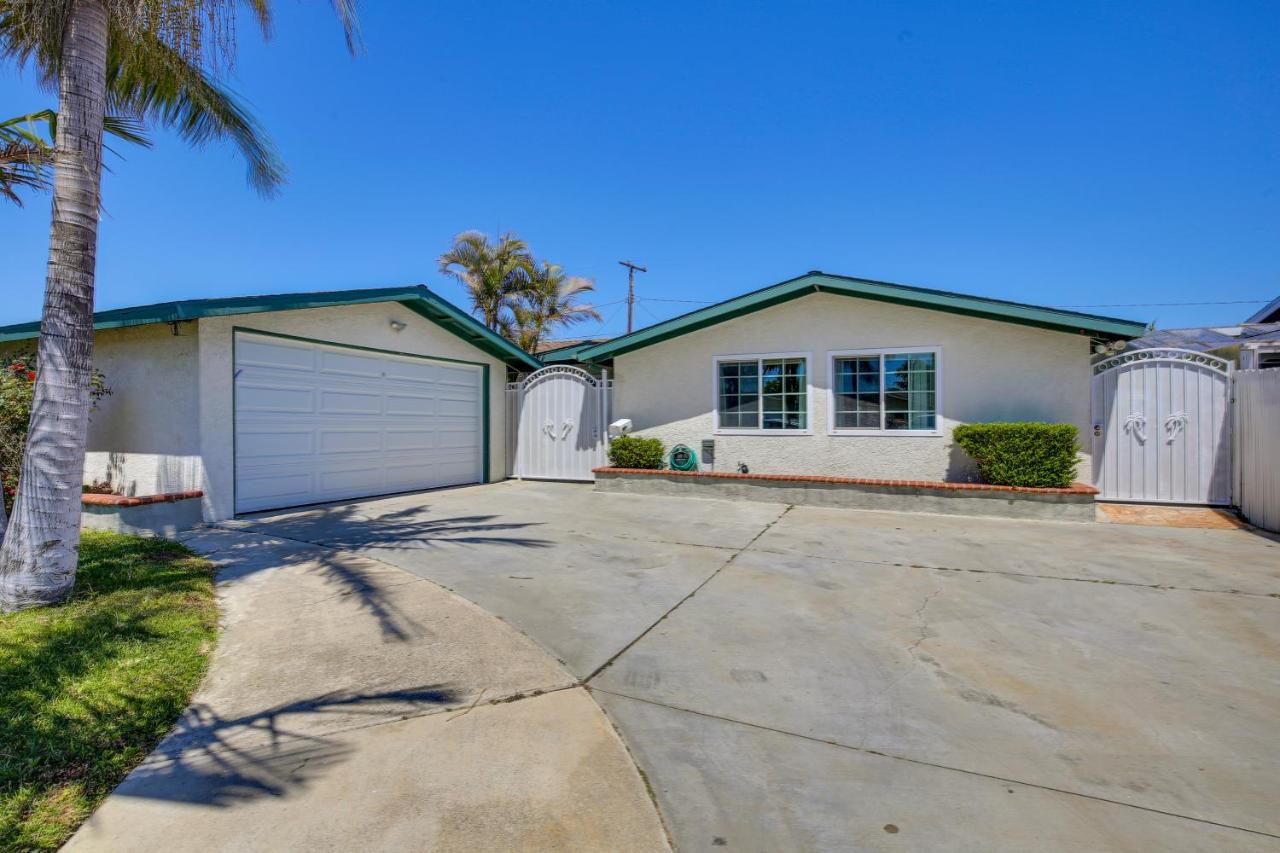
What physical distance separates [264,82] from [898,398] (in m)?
10.2

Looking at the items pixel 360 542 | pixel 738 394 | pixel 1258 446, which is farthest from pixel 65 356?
pixel 1258 446

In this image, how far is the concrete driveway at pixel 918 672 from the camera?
226 cm

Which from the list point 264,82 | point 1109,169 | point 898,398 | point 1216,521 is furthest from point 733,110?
point 1216,521

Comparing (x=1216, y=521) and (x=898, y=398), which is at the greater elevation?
(x=898, y=398)

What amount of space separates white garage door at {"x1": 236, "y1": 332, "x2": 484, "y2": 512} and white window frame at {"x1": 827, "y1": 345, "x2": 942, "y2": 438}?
23.7 ft

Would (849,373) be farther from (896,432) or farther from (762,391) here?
(762,391)

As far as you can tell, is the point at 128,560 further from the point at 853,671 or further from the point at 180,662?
the point at 853,671

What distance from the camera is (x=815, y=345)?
10.6 m

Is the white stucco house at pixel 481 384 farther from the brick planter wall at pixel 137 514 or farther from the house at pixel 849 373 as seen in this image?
the brick planter wall at pixel 137 514

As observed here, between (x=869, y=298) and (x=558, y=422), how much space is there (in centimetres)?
661

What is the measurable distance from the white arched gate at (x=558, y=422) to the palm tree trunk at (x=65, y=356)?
8.36 metres

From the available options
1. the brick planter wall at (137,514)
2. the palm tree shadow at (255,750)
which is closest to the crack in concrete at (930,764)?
the palm tree shadow at (255,750)

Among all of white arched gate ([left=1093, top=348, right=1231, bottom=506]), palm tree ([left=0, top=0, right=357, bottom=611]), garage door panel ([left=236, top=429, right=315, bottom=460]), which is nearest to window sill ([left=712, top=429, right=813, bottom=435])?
white arched gate ([left=1093, top=348, right=1231, bottom=506])

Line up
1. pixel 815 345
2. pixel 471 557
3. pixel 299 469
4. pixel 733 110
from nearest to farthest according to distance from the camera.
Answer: pixel 471 557, pixel 299 469, pixel 815 345, pixel 733 110
